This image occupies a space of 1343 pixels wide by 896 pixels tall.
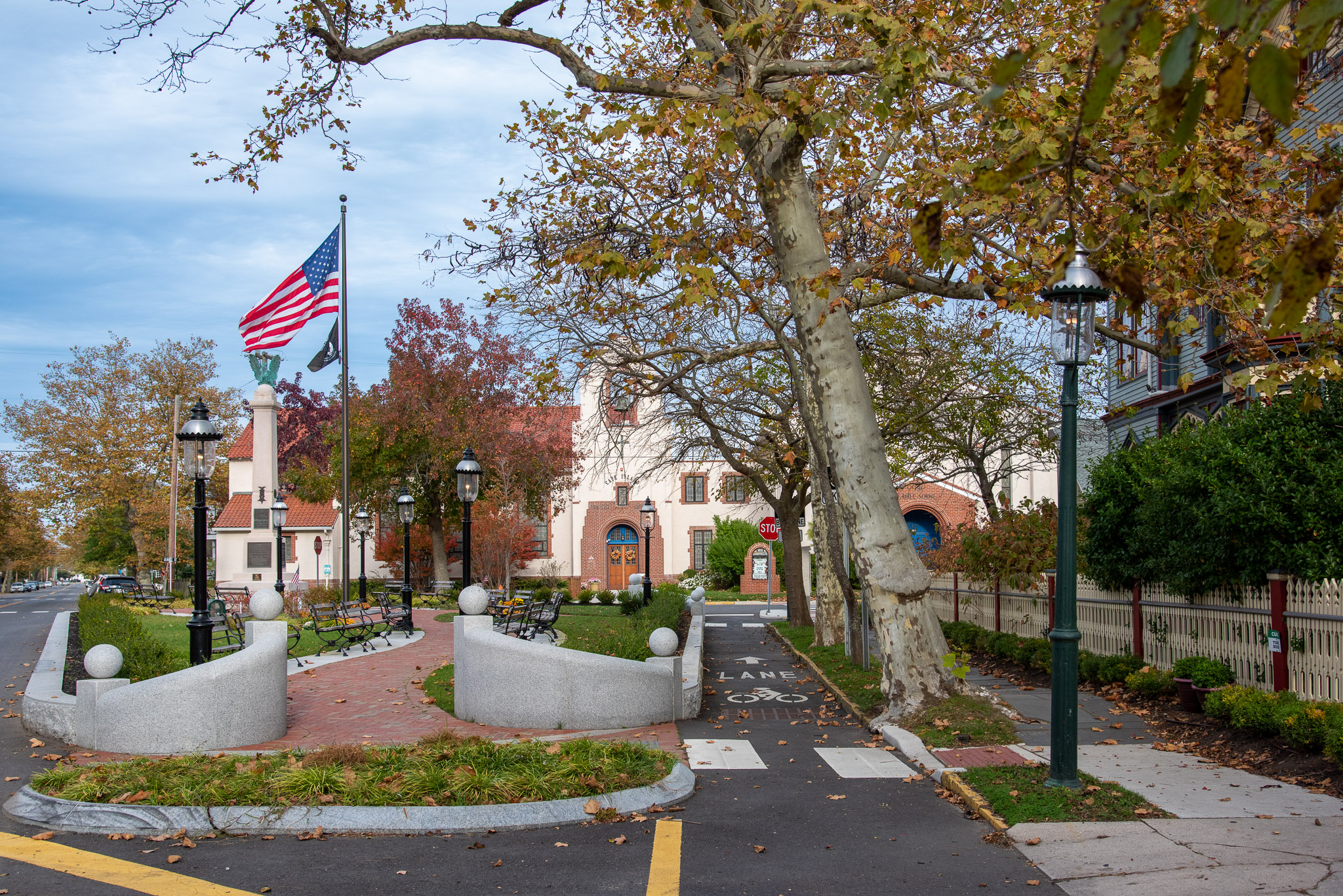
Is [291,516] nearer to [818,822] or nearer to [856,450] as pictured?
[856,450]

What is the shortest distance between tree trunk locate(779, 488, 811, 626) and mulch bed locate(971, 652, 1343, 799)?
11688 mm

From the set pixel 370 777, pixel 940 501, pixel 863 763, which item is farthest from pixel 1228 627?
pixel 940 501

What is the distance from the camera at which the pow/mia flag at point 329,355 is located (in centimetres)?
2514

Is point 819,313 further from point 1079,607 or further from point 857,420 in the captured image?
point 1079,607

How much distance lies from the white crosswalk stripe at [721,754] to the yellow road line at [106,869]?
240cm

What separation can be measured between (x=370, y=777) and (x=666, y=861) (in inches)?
101

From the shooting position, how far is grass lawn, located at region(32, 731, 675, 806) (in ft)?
22.1

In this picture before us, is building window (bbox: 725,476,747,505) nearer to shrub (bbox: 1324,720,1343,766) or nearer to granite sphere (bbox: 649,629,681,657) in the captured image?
granite sphere (bbox: 649,629,681,657)

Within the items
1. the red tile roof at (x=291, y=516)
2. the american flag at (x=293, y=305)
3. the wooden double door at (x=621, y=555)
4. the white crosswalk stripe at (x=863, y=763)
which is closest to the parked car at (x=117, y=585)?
the red tile roof at (x=291, y=516)

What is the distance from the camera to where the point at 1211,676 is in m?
9.95

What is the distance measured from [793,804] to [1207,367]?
1524 centimetres

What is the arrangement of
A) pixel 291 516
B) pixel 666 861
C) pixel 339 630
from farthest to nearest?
pixel 291 516 → pixel 339 630 → pixel 666 861

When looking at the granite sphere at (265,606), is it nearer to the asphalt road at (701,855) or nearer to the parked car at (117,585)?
the asphalt road at (701,855)

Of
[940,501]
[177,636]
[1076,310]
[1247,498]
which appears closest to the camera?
[1076,310]
